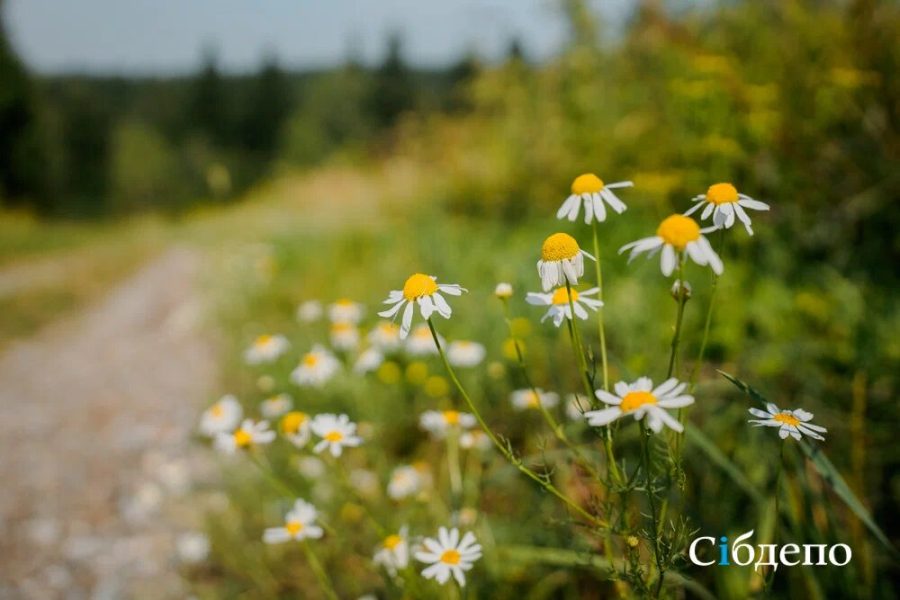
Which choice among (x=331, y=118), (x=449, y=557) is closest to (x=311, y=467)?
(x=449, y=557)

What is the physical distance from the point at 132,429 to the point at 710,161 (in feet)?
10.0

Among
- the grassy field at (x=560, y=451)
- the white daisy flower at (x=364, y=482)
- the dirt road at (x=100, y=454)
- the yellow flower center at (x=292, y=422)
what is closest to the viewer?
the yellow flower center at (x=292, y=422)

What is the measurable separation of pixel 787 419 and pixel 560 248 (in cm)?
34

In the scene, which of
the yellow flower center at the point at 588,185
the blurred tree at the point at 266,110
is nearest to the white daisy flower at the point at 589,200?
the yellow flower center at the point at 588,185

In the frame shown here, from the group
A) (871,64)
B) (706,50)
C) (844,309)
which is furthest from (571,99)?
(844,309)

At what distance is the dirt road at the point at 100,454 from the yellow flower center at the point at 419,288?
160 centimetres

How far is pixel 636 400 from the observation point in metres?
0.68

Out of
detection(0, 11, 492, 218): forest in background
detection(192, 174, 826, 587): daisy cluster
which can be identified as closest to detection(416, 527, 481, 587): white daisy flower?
detection(192, 174, 826, 587): daisy cluster

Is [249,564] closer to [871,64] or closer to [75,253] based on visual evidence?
[871,64]

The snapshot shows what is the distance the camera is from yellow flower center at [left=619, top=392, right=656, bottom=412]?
2.20 ft

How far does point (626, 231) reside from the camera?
289 centimetres

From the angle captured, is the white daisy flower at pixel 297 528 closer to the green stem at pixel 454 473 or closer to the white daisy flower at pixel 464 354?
the green stem at pixel 454 473

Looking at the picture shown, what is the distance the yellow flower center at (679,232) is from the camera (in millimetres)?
646

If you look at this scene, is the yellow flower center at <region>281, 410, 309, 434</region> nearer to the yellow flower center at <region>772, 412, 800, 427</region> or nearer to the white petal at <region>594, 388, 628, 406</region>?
the white petal at <region>594, 388, 628, 406</region>
